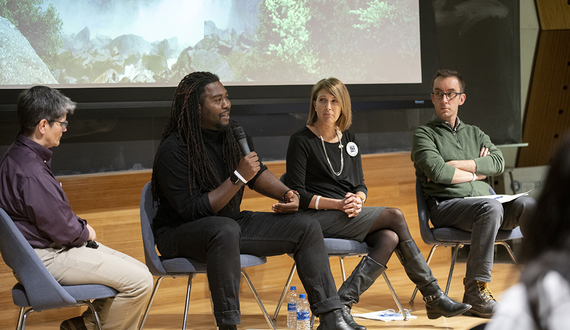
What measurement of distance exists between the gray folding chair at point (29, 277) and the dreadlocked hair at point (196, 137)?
64cm

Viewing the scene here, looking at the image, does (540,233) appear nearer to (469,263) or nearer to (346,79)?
(469,263)

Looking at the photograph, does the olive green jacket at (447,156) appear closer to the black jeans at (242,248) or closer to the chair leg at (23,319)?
the black jeans at (242,248)

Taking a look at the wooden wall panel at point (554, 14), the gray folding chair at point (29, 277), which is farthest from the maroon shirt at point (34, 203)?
the wooden wall panel at point (554, 14)

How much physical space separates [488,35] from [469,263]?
2578 millimetres

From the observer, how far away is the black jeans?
230cm

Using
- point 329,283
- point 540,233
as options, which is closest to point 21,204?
point 329,283

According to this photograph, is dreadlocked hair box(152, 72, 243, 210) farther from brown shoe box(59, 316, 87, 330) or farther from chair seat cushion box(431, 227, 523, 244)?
chair seat cushion box(431, 227, 523, 244)

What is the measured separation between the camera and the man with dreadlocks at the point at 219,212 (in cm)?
233

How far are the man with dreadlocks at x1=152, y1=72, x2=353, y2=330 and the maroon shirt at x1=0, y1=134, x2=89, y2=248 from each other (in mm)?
449

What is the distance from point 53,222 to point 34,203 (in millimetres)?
100

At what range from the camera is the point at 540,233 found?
1.89 feet

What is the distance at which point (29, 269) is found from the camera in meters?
2.08

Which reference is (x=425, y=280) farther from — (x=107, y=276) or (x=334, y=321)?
(x=107, y=276)

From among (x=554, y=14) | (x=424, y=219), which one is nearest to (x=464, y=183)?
(x=424, y=219)
